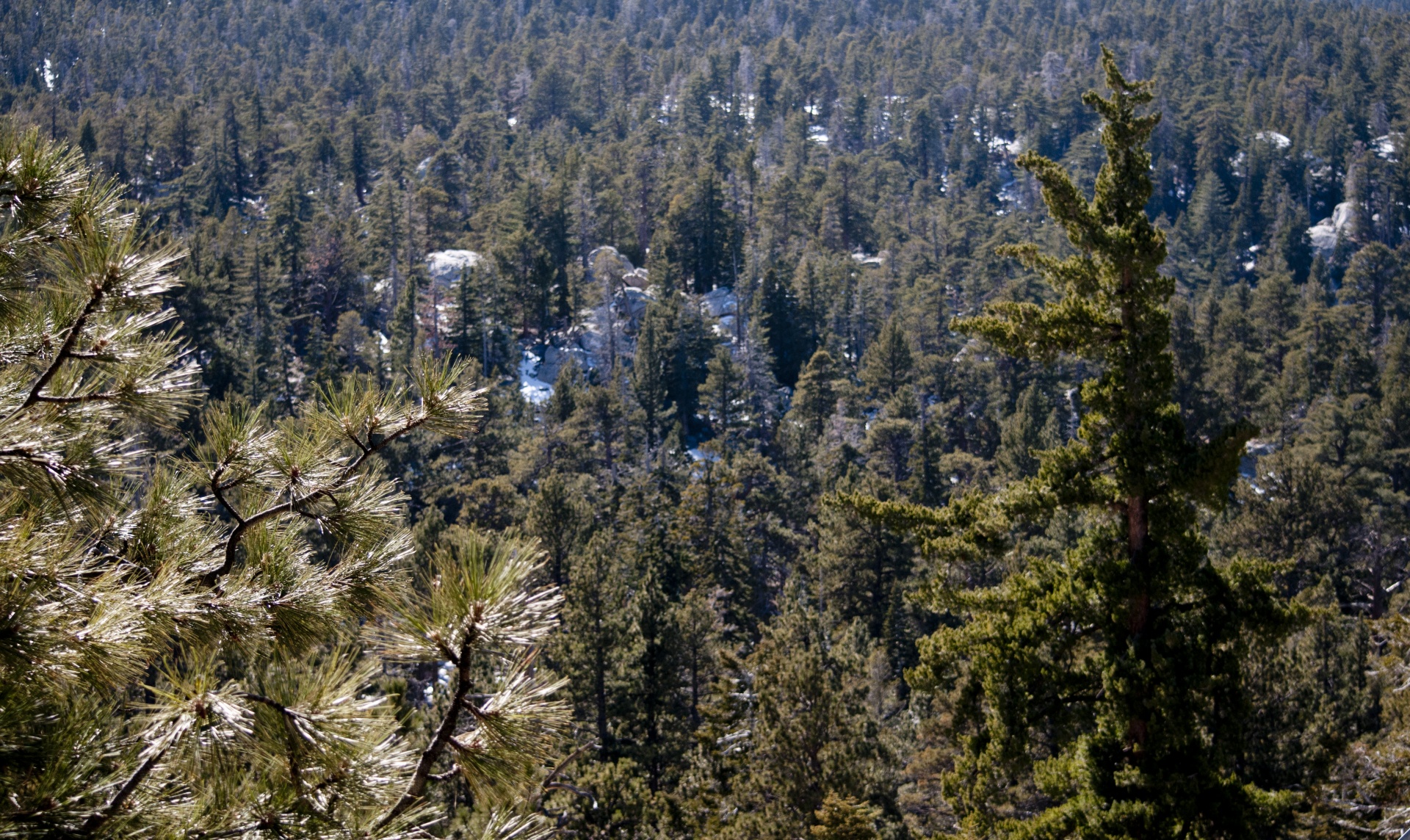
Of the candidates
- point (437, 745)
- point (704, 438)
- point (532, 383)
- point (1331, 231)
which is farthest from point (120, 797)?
point (1331, 231)

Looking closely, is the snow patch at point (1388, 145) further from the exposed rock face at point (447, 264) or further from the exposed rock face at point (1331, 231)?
the exposed rock face at point (447, 264)

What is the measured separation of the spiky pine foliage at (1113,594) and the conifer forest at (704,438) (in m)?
0.05

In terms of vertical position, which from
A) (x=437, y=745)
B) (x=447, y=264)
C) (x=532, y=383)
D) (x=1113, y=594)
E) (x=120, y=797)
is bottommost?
(x=532, y=383)

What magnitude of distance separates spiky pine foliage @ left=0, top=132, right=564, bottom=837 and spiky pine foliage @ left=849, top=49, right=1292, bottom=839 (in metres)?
6.52

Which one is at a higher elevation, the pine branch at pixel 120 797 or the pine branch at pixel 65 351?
the pine branch at pixel 65 351

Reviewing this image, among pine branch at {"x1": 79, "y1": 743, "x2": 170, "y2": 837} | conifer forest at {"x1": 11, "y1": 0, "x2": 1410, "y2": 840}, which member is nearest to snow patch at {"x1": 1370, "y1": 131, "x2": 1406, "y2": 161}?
conifer forest at {"x1": 11, "y1": 0, "x2": 1410, "y2": 840}

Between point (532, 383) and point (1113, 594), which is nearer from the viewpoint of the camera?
point (1113, 594)

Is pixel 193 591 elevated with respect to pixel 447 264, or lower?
elevated

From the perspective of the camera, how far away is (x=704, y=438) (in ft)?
194

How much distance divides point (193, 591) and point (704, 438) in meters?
56.1

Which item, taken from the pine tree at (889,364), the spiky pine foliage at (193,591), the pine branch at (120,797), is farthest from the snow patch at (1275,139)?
the pine branch at (120,797)

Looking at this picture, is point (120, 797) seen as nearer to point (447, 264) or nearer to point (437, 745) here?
point (437, 745)

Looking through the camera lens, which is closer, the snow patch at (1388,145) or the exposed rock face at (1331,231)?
the exposed rock face at (1331,231)

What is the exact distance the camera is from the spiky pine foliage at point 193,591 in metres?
2.42
